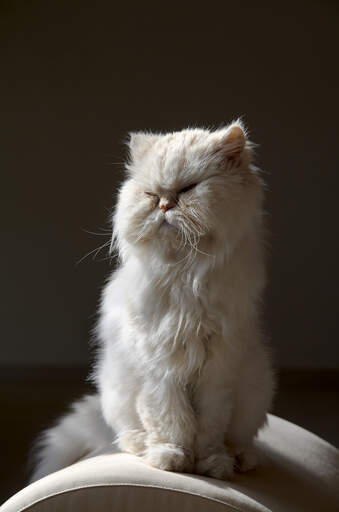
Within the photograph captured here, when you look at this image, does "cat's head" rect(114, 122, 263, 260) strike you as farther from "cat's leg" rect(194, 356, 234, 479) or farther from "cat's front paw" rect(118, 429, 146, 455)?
"cat's front paw" rect(118, 429, 146, 455)

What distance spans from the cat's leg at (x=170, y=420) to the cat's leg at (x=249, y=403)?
13 cm

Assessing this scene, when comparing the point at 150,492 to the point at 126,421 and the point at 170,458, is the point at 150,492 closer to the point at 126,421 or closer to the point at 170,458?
the point at 170,458

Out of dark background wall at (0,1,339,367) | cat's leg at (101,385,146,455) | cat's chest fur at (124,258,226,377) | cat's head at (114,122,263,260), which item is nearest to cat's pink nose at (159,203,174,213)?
cat's head at (114,122,263,260)

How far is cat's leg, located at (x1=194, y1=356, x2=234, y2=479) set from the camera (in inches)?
58.4

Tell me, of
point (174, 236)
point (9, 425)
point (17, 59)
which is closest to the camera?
point (174, 236)

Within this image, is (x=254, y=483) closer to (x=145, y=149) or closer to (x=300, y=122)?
(x=145, y=149)

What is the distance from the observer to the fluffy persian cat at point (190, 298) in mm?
1443

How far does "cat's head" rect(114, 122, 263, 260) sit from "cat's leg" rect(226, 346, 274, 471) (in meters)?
0.32

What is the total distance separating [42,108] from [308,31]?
1.49m

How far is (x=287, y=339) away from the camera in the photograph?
3.66 m

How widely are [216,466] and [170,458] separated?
108 millimetres

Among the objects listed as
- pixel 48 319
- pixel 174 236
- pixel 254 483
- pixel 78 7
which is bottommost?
pixel 48 319

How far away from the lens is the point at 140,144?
1.59 metres

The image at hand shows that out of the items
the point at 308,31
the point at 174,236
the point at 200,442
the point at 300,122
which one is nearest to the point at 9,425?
the point at 200,442
